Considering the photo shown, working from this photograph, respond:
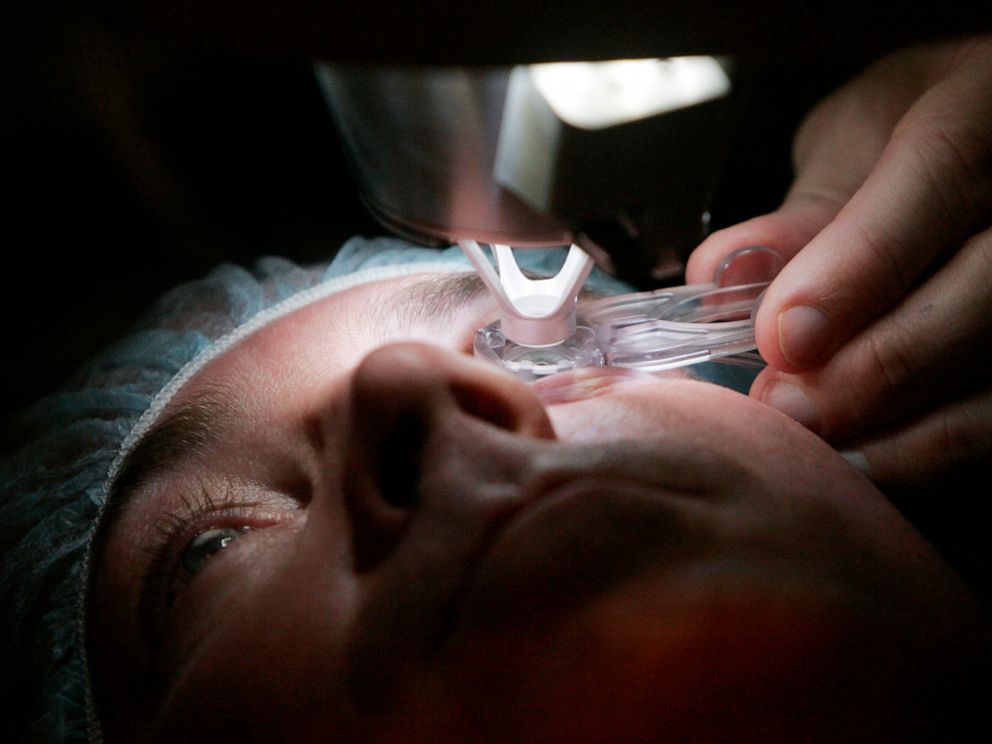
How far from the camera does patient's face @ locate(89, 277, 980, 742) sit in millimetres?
598

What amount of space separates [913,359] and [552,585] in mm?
522

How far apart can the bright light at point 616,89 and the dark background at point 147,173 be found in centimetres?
89

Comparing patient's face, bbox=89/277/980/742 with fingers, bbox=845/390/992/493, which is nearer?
patient's face, bbox=89/277/980/742

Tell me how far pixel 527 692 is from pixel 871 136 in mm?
999

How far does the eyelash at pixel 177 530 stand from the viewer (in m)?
0.86

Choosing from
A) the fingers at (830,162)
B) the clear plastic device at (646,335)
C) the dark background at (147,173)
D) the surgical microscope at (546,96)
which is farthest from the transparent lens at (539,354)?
the dark background at (147,173)

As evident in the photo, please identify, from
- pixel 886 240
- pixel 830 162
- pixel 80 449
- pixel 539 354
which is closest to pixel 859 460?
pixel 886 240

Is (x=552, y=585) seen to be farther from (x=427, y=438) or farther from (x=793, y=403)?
(x=793, y=403)

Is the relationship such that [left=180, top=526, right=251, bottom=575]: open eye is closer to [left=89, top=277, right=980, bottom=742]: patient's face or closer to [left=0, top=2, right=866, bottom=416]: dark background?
[left=89, top=277, right=980, bottom=742]: patient's face

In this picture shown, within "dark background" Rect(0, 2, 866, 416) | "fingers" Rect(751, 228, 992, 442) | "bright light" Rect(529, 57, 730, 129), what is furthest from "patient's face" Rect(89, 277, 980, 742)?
"dark background" Rect(0, 2, 866, 416)

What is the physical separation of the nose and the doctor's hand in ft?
1.21

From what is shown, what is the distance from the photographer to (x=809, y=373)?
88 cm

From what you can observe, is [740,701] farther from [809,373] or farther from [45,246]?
[45,246]

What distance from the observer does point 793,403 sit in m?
0.89
